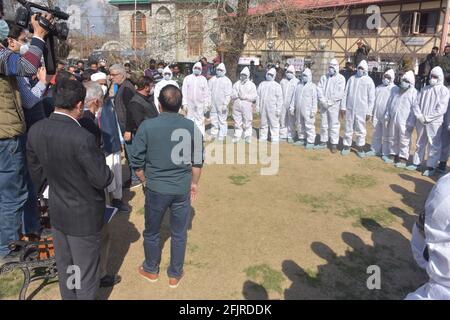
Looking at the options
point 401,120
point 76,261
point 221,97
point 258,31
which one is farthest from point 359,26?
point 76,261

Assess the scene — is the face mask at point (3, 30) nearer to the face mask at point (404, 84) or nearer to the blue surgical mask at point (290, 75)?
the face mask at point (404, 84)

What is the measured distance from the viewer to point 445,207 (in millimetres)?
1753

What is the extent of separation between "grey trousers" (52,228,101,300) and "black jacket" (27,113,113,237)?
0.08m

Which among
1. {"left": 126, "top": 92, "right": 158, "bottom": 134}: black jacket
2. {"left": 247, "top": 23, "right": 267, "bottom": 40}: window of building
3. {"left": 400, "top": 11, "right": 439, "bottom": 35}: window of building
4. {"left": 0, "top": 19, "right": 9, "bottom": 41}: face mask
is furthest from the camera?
{"left": 400, "top": 11, "right": 439, "bottom": 35}: window of building

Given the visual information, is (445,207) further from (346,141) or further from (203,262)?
(346,141)

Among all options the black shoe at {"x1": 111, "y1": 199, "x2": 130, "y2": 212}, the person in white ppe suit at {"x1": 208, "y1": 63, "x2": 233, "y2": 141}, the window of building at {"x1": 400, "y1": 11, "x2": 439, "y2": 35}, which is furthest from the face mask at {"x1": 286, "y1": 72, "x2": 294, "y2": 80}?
A: the window of building at {"x1": 400, "y1": 11, "x2": 439, "y2": 35}

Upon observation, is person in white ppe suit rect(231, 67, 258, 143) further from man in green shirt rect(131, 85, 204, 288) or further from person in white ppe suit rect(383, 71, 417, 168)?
man in green shirt rect(131, 85, 204, 288)

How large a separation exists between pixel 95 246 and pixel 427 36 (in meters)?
21.2

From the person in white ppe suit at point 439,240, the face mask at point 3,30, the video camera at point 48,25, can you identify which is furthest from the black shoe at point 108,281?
the person in white ppe suit at point 439,240

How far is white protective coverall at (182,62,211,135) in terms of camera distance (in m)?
9.13

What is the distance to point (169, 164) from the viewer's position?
3.23m

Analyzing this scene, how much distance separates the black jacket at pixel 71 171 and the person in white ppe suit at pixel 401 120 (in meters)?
6.42

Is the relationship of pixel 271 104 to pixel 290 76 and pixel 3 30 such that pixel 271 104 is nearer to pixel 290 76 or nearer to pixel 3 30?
pixel 290 76

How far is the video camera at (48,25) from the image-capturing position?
3248mm
